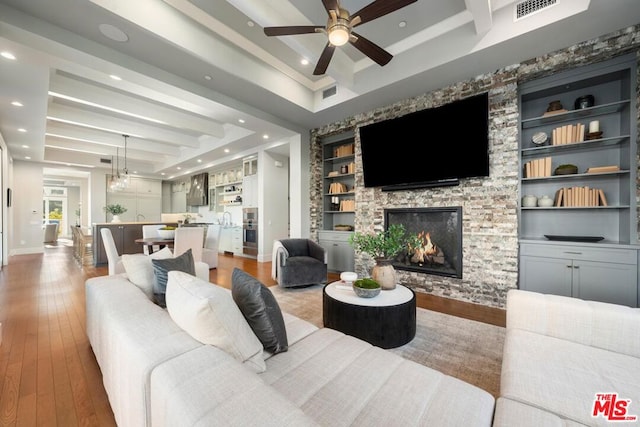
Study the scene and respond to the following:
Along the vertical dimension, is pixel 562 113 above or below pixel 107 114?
below

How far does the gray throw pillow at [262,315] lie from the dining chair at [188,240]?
11.6 ft

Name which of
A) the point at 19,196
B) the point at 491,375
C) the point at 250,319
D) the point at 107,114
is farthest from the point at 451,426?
the point at 19,196

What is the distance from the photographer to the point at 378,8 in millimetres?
2125

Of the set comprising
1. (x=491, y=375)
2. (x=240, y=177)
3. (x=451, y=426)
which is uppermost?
(x=240, y=177)

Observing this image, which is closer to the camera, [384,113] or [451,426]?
[451,426]

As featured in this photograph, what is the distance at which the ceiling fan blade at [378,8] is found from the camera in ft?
6.70

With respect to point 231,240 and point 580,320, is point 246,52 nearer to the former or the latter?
point 580,320

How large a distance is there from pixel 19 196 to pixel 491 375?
1176cm

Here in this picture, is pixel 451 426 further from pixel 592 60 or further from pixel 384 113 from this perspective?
pixel 384 113

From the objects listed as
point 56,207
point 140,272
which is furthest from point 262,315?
point 56,207

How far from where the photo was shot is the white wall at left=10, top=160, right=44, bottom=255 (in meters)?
7.60

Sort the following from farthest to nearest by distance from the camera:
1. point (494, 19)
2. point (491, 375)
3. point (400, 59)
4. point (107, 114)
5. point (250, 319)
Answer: point (107, 114), point (400, 59), point (494, 19), point (491, 375), point (250, 319)

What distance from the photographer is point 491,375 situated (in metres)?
1.91

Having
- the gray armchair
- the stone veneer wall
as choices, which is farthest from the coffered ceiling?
the gray armchair
